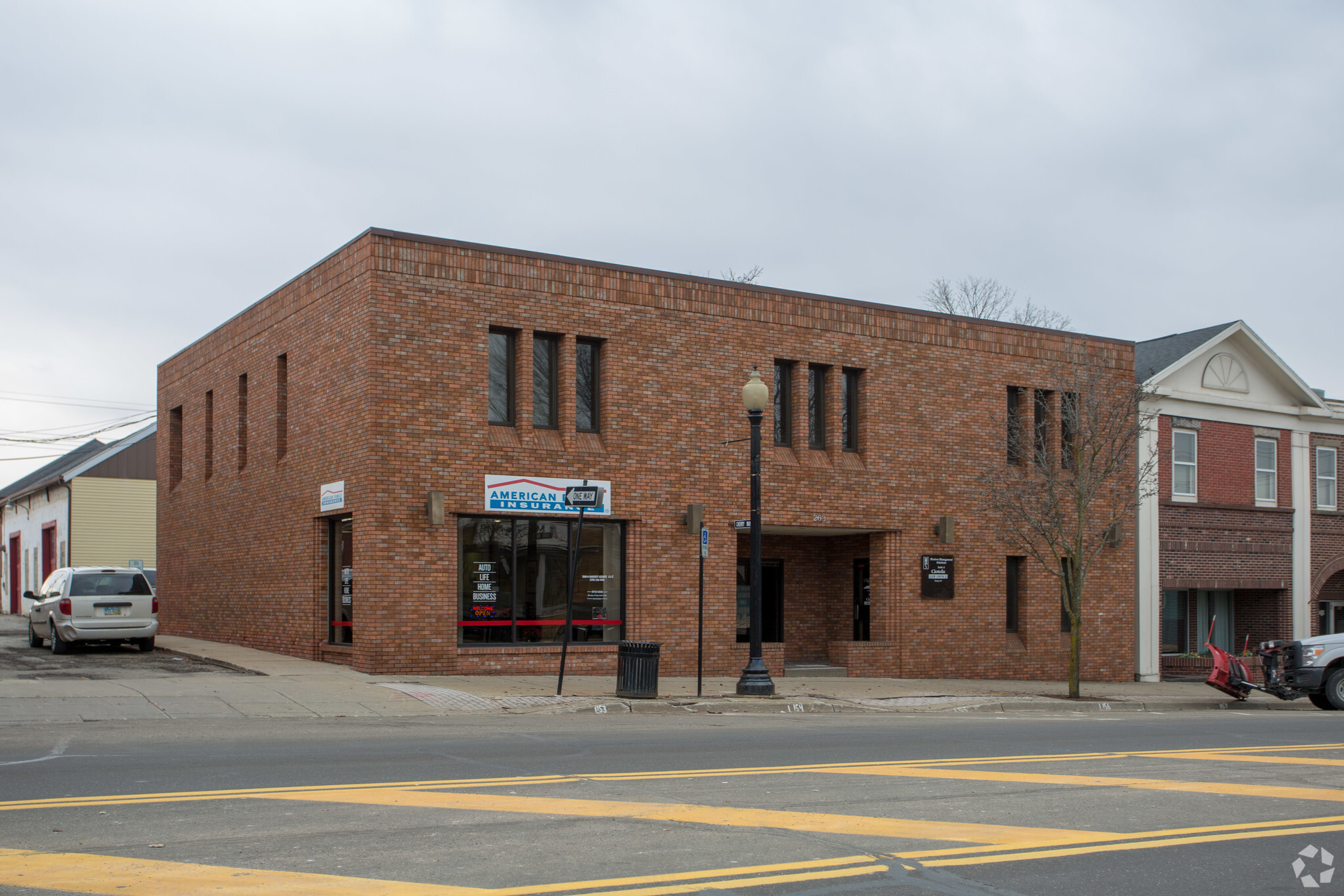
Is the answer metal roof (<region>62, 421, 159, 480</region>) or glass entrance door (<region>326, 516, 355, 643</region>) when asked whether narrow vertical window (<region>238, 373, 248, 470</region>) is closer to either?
glass entrance door (<region>326, 516, 355, 643</region>)

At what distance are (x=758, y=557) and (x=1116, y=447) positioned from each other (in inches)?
414

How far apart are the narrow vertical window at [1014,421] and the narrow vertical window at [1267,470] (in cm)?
769

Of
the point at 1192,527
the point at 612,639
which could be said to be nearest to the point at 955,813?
the point at 612,639

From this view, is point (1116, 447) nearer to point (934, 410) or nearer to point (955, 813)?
point (934, 410)

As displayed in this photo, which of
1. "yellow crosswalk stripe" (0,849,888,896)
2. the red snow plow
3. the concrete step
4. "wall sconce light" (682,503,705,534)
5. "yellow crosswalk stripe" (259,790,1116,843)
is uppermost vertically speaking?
"wall sconce light" (682,503,705,534)

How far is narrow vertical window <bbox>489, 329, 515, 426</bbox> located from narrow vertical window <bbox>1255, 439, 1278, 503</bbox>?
18653 mm

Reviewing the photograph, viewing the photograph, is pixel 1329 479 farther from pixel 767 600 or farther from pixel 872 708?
pixel 872 708

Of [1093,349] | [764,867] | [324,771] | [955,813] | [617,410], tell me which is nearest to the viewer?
[764,867]

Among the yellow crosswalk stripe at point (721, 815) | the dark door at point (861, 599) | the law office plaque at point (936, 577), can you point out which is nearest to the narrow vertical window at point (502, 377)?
the dark door at point (861, 599)

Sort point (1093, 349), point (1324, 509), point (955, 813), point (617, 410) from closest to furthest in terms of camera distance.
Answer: point (955, 813), point (617, 410), point (1093, 349), point (1324, 509)

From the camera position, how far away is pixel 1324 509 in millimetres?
31281

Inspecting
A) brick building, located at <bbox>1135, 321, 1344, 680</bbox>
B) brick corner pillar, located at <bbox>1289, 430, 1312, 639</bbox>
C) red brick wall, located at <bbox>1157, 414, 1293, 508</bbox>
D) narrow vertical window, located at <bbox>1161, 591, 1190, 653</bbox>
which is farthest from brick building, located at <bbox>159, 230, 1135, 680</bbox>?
brick corner pillar, located at <bbox>1289, 430, 1312, 639</bbox>

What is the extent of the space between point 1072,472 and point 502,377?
12.1m

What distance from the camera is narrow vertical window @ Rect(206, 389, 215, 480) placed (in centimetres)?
2727
